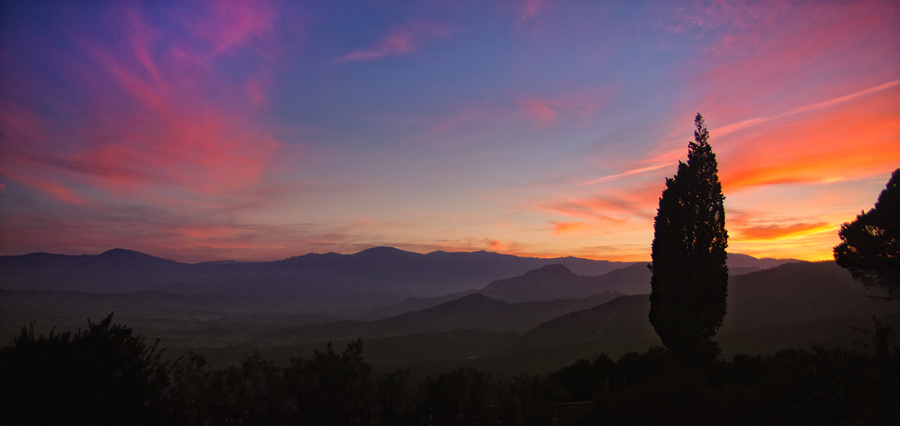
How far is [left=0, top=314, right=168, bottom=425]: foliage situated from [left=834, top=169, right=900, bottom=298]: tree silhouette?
28347 millimetres

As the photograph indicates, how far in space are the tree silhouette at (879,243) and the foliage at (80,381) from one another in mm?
28347

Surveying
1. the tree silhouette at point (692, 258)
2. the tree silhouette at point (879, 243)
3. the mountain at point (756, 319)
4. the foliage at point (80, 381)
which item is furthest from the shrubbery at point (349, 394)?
the mountain at point (756, 319)

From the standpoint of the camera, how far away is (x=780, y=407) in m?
11.4

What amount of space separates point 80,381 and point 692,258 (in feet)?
80.8

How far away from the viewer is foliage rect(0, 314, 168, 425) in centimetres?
878

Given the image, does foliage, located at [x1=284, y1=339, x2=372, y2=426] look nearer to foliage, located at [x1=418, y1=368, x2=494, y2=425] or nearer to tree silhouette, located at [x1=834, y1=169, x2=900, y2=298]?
foliage, located at [x1=418, y1=368, x2=494, y2=425]

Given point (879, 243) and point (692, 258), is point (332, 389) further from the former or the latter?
point (879, 243)

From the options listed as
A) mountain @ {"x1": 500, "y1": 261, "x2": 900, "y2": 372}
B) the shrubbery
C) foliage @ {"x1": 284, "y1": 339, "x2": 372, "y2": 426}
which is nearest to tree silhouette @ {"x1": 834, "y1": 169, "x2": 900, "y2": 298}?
the shrubbery

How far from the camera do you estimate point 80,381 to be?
30.3 feet

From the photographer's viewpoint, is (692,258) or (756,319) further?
(756,319)

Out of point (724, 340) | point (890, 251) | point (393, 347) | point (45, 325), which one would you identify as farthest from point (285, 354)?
point (45, 325)

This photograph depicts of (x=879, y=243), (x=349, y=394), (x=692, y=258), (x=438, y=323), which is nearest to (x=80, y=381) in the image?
(x=349, y=394)

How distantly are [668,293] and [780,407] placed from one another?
38.4ft

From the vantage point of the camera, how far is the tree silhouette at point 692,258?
72.3ft
